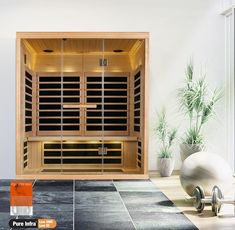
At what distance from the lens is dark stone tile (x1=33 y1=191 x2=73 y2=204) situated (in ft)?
19.5

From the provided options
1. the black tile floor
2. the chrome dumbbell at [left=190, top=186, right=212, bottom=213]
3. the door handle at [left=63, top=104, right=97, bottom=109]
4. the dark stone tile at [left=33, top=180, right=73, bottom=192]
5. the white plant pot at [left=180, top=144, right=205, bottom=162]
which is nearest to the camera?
the black tile floor

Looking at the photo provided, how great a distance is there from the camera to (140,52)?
29.3 feet

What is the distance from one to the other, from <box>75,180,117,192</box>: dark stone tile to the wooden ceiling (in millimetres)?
2189

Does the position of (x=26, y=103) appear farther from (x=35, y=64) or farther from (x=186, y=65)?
(x=186, y=65)

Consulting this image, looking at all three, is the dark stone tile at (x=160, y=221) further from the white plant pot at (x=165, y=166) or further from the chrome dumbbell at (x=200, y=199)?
the white plant pot at (x=165, y=166)

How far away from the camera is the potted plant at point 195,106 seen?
8156mm

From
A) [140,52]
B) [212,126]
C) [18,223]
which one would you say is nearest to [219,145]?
[212,126]

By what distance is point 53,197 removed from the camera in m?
6.23

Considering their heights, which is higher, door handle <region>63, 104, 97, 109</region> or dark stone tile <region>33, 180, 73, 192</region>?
door handle <region>63, 104, 97, 109</region>

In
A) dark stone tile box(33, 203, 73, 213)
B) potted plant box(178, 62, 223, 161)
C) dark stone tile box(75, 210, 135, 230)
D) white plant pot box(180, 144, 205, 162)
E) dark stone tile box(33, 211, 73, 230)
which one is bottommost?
dark stone tile box(75, 210, 135, 230)

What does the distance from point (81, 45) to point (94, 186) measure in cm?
289

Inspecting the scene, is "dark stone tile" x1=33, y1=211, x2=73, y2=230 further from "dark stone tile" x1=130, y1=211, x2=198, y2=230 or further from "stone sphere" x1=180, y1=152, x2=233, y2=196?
"stone sphere" x1=180, y1=152, x2=233, y2=196

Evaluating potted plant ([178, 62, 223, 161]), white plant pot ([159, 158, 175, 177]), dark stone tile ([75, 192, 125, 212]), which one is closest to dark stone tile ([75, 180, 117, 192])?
dark stone tile ([75, 192, 125, 212])

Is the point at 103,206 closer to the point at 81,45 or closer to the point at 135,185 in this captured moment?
the point at 135,185
